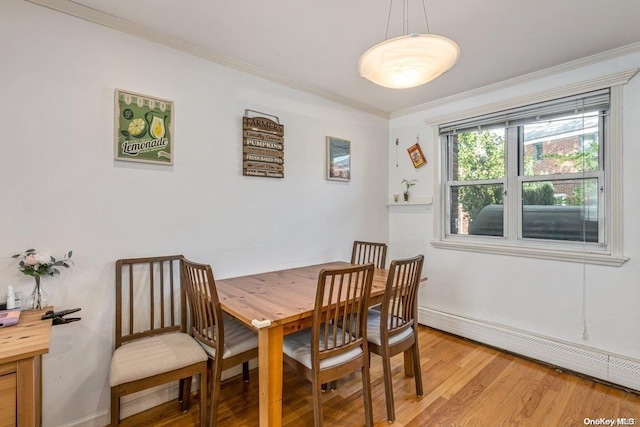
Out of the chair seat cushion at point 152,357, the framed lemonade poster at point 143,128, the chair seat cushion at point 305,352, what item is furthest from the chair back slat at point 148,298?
the chair seat cushion at point 305,352

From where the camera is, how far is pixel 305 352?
1.66 meters

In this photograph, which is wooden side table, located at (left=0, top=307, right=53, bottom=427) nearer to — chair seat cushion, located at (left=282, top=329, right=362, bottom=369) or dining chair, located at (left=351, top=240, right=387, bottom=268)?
chair seat cushion, located at (left=282, top=329, right=362, bottom=369)

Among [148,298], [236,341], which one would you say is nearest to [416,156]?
[236,341]

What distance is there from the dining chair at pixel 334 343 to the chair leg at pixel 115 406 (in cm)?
84

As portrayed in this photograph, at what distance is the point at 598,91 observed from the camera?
7.54 feet

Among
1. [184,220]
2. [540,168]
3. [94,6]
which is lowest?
[184,220]

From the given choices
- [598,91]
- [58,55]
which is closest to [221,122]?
[58,55]

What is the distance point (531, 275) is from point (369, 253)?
1391 millimetres

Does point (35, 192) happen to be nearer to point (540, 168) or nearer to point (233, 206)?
Answer: point (233, 206)

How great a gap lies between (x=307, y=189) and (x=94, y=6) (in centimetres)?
188

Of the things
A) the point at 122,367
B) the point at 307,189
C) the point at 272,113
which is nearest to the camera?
the point at 122,367

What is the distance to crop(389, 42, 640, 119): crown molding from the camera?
2.16 metres

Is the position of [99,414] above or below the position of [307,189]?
below

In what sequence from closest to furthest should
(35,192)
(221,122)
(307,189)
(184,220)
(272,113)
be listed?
(35,192) < (184,220) < (221,122) < (272,113) < (307,189)
